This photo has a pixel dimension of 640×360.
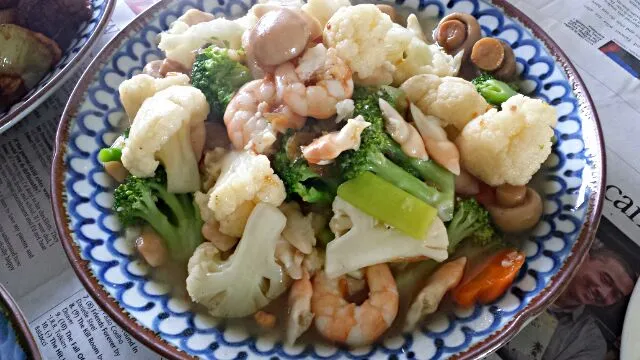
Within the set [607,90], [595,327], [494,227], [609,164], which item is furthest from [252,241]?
[607,90]

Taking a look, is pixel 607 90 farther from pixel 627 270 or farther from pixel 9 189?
pixel 9 189

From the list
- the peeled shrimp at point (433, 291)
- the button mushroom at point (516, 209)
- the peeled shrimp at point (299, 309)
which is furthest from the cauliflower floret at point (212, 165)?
the button mushroom at point (516, 209)

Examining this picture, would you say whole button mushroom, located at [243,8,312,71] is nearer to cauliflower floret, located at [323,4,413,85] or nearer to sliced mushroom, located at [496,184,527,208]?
cauliflower floret, located at [323,4,413,85]

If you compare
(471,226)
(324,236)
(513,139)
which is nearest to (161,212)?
(324,236)

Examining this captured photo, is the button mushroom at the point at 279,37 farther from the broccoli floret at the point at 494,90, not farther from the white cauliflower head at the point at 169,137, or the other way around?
the broccoli floret at the point at 494,90

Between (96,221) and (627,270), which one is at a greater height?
(96,221)

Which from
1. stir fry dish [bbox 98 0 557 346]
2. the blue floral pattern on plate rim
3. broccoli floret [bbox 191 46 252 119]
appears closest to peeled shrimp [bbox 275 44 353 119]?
stir fry dish [bbox 98 0 557 346]

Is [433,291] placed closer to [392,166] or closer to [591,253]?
[392,166]
